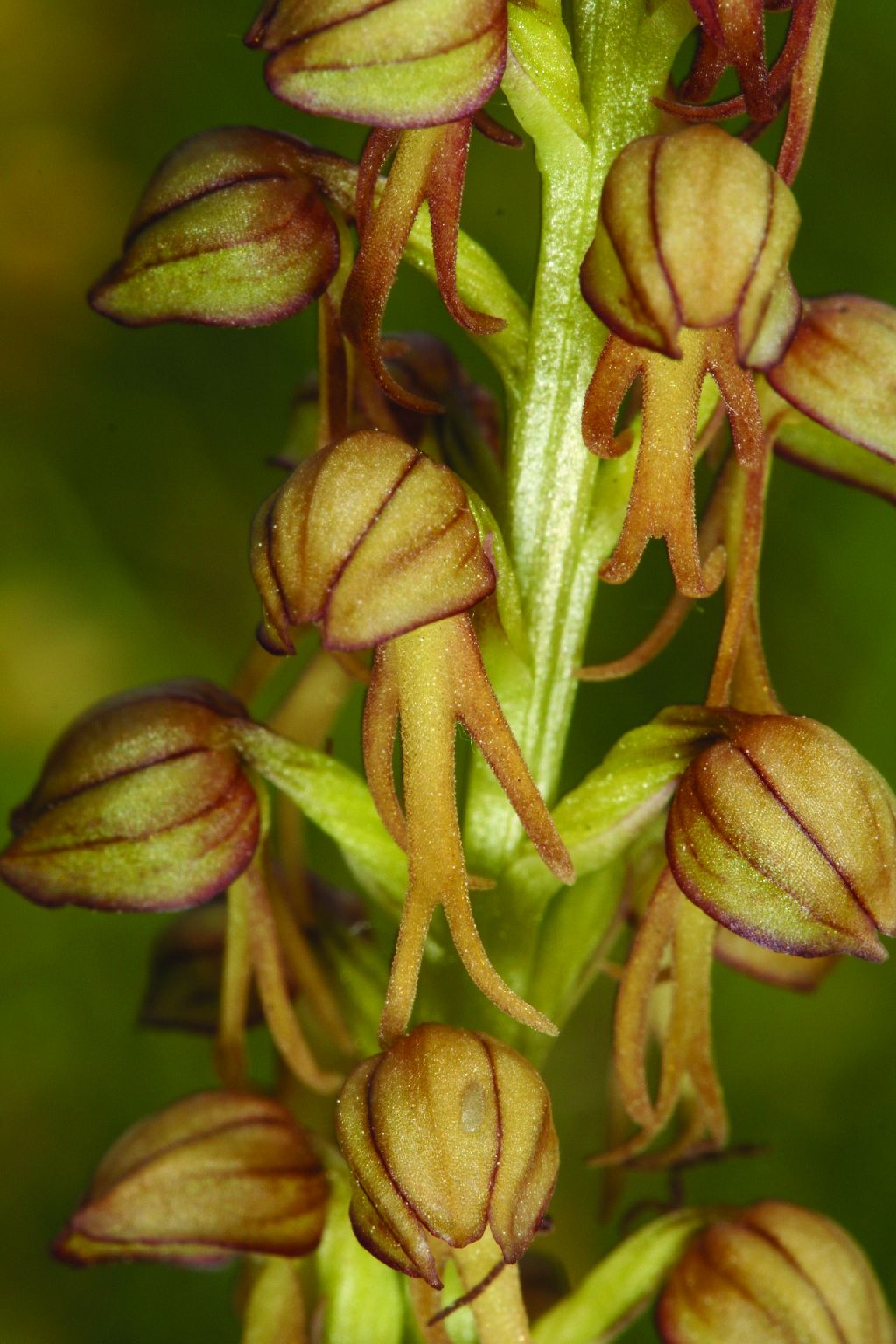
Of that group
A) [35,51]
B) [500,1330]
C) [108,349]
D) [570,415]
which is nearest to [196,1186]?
[500,1330]

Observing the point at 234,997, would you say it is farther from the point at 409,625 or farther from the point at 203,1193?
the point at 409,625

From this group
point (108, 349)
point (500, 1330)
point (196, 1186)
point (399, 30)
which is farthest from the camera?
point (108, 349)

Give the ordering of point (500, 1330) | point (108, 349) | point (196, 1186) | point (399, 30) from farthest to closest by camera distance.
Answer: point (108, 349) → point (196, 1186) → point (500, 1330) → point (399, 30)

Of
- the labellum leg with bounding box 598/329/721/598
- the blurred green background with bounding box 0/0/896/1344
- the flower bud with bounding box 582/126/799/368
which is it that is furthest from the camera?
the blurred green background with bounding box 0/0/896/1344

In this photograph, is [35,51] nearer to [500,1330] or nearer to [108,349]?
[108,349]

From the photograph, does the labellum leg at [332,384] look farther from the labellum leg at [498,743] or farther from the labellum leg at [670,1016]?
the labellum leg at [670,1016]

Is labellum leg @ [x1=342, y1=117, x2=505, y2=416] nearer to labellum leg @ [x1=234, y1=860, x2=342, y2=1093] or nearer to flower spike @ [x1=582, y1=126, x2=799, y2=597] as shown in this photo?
flower spike @ [x1=582, y1=126, x2=799, y2=597]

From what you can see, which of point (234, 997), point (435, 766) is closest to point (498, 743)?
point (435, 766)

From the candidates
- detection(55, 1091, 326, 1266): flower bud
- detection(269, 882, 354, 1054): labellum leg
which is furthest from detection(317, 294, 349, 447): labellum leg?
detection(55, 1091, 326, 1266): flower bud
